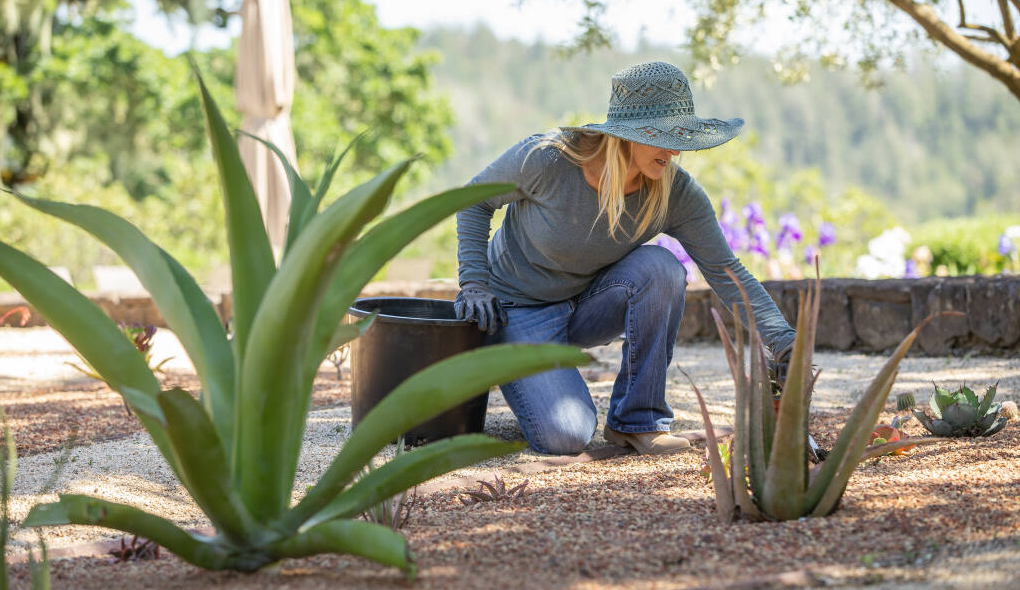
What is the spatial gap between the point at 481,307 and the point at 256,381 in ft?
4.65

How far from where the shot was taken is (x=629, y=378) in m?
2.74

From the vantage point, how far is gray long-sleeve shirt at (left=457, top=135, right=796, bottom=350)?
269cm

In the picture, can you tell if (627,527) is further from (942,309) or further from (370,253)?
(942,309)

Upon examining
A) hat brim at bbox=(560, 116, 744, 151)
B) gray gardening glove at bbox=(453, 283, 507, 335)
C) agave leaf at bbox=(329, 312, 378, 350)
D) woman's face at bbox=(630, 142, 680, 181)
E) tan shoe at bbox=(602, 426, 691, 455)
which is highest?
hat brim at bbox=(560, 116, 744, 151)

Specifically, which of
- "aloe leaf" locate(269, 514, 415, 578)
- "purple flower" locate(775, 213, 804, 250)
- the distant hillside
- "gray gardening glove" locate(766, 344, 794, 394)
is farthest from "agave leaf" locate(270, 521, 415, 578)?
the distant hillside

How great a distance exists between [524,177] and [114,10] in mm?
16861

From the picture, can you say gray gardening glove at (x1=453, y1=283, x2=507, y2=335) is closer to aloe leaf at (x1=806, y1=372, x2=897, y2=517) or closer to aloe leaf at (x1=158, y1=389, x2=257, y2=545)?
aloe leaf at (x1=806, y1=372, x2=897, y2=517)

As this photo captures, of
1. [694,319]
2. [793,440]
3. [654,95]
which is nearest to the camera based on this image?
[793,440]

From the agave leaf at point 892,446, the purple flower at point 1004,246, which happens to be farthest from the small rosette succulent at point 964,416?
the purple flower at point 1004,246

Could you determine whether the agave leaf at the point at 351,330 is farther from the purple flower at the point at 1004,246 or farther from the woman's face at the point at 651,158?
the purple flower at the point at 1004,246

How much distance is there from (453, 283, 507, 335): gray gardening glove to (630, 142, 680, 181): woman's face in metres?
0.60

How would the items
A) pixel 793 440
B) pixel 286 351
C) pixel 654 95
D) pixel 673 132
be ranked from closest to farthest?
pixel 286 351, pixel 793 440, pixel 673 132, pixel 654 95

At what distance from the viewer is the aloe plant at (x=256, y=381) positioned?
1281 mm

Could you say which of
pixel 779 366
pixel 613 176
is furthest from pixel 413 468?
pixel 613 176
